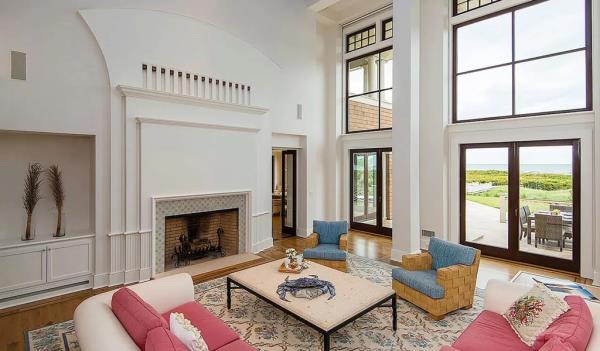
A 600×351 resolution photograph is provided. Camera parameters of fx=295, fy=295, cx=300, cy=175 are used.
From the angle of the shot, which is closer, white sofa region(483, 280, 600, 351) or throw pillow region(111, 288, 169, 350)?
throw pillow region(111, 288, 169, 350)

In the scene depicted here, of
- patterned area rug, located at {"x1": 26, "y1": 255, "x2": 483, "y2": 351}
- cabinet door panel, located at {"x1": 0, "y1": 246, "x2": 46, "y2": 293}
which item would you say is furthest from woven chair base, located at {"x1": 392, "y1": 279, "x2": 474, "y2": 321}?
cabinet door panel, located at {"x1": 0, "y1": 246, "x2": 46, "y2": 293}

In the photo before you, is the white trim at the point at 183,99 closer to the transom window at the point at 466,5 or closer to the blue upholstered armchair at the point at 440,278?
the blue upholstered armchair at the point at 440,278

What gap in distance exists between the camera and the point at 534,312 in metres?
2.34

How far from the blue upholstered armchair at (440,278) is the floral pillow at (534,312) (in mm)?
955

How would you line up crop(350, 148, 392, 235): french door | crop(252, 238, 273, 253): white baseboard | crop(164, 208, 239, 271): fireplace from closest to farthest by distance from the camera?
1. crop(164, 208, 239, 271): fireplace
2. crop(252, 238, 273, 253): white baseboard
3. crop(350, 148, 392, 235): french door

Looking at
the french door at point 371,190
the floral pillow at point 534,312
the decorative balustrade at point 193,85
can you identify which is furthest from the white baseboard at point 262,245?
the floral pillow at point 534,312

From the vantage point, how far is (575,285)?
442 centimetres

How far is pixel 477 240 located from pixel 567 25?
13.5 feet

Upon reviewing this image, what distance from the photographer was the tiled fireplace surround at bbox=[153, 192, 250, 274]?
16.6 feet

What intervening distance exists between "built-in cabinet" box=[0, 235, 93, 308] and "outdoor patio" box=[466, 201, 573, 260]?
273 inches

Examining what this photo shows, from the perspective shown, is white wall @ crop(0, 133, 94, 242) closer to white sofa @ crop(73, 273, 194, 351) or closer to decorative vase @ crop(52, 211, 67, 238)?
decorative vase @ crop(52, 211, 67, 238)

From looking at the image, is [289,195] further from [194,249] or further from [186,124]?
[186,124]

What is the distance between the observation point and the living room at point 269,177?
3197 mm

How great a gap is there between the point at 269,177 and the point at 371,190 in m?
3.00
